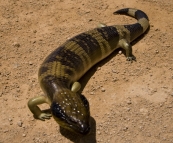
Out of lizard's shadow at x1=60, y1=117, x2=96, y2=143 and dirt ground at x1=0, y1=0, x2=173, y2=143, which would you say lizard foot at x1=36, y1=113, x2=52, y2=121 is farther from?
lizard's shadow at x1=60, y1=117, x2=96, y2=143

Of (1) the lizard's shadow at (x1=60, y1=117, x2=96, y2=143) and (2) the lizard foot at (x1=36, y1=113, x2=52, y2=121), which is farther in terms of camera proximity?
(2) the lizard foot at (x1=36, y1=113, x2=52, y2=121)

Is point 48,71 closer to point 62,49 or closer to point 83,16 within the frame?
point 62,49

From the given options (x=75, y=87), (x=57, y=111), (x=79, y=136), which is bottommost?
(x=79, y=136)

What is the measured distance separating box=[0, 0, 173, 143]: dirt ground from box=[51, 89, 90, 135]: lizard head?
21.9 inches

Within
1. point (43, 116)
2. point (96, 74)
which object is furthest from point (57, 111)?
point (96, 74)

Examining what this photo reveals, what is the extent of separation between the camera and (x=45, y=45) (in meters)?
6.63

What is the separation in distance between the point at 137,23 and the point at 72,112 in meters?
3.24

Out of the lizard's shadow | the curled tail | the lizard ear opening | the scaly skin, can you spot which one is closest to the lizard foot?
the scaly skin

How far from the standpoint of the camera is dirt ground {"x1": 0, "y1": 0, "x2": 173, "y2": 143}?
5.10 metres

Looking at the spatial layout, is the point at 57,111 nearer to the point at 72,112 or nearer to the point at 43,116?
the point at 72,112

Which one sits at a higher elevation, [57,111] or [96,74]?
[57,111]

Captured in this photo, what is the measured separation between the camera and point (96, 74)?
6.14 m

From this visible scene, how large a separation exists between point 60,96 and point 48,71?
78cm

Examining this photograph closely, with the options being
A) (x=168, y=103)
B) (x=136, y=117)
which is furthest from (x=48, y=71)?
(x=168, y=103)
